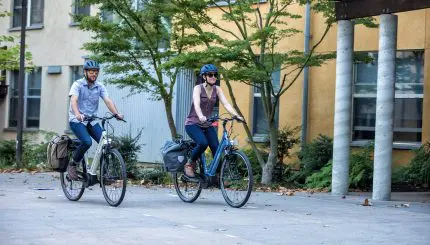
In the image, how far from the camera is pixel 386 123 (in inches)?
527

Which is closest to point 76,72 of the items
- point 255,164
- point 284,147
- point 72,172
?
point 284,147

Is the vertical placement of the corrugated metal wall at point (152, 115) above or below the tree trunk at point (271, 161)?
above

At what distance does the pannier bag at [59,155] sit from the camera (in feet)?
40.5

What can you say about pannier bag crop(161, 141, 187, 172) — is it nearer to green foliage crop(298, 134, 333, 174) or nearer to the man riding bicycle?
the man riding bicycle

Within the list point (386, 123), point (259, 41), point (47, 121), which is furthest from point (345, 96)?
point (47, 121)

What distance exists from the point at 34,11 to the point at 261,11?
15.2 m

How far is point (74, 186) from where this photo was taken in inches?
488

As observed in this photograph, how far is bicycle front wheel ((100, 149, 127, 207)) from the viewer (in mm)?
11297

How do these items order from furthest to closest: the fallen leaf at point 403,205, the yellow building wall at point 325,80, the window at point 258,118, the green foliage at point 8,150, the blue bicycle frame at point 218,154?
the green foliage at point 8,150
the window at point 258,118
the yellow building wall at point 325,80
the fallen leaf at point 403,205
the blue bicycle frame at point 218,154

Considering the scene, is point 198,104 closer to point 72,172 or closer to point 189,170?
point 189,170

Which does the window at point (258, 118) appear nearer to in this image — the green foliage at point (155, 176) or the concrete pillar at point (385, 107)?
the green foliage at point (155, 176)

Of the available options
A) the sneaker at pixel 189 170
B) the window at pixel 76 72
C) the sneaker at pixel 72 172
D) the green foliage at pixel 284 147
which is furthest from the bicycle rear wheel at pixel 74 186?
the window at pixel 76 72

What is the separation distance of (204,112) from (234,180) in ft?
3.50

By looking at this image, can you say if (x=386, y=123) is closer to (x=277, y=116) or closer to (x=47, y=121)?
(x=277, y=116)
